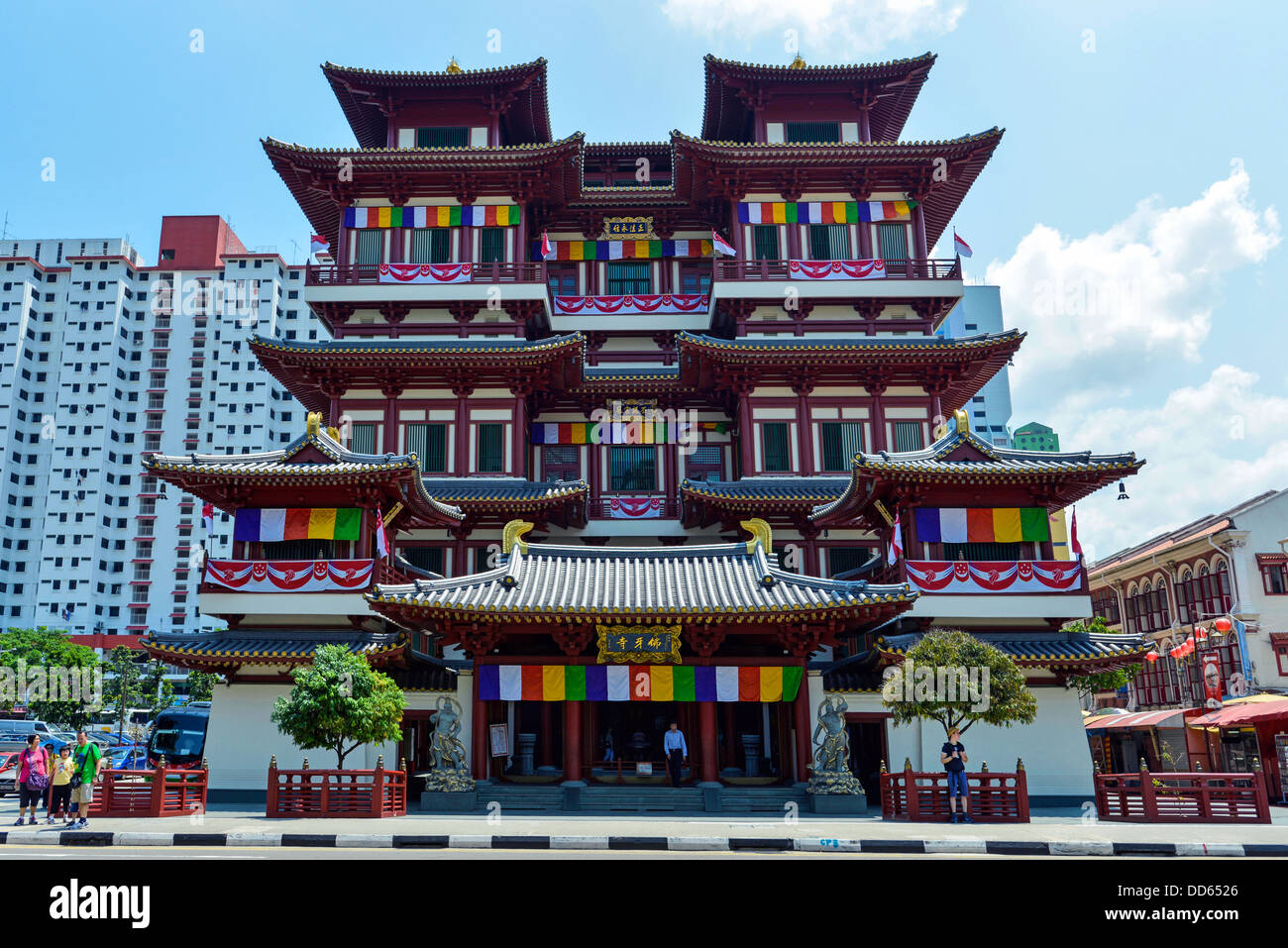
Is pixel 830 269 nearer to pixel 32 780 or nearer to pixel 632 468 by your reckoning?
pixel 632 468

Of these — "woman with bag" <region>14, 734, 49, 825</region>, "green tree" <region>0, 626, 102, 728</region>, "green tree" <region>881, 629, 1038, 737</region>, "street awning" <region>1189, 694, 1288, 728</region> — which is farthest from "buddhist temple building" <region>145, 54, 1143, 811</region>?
"green tree" <region>0, 626, 102, 728</region>

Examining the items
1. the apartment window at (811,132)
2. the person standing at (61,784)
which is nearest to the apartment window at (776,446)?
the apartment window at (811,132)

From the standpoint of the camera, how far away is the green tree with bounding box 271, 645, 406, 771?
801 inches

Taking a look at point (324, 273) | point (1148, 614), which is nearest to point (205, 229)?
point (324, 273)

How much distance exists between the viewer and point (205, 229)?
11000 centimetres

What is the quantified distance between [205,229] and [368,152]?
3386 inches

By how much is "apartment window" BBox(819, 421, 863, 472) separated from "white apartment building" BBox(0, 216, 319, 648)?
267 ft

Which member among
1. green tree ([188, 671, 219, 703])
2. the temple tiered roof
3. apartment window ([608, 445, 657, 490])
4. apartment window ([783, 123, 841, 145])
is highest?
apartment window ([783, 123, 841, 145])

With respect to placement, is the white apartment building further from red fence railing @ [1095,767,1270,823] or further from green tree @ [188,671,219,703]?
red fence railing @ [1095,767,1270,823]

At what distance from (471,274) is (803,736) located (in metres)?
21.2

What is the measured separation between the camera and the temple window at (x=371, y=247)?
1453 inches

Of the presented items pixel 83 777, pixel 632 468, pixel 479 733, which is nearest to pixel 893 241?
pixel 632 468

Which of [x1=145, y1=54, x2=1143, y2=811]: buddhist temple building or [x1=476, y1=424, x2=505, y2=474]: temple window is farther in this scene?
[x1=476, y1=424, x2=505, y2=474]: temple window

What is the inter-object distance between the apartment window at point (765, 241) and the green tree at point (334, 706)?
76.0ft
